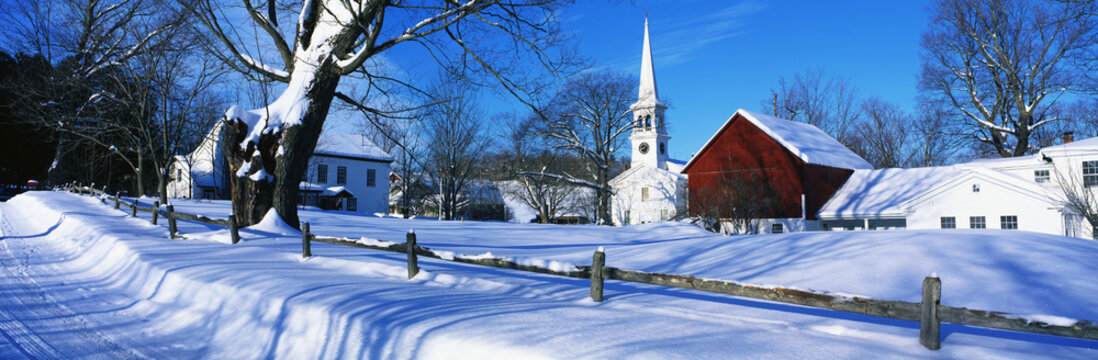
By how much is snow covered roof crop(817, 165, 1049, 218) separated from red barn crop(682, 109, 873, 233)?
0.88 metres

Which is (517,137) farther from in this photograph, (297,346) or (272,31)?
(297,346)

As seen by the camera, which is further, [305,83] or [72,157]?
[72,157]

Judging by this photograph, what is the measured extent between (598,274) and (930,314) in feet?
10.3

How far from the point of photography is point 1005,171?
1109 inches

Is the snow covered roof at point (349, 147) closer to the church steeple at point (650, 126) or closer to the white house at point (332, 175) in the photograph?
the white house at point (332, 175)

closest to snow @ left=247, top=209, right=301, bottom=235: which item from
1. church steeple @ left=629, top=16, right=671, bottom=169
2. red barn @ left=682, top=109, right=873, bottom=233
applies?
red barn @ left=682, top=109, right=873, bottom=233

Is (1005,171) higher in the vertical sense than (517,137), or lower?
lower

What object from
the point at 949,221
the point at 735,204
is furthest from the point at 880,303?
the point at 949,221

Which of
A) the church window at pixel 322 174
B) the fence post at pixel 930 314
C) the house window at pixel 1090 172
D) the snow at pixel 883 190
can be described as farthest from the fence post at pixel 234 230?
the church window at pixel 322 174

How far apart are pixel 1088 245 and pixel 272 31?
54.4 feet

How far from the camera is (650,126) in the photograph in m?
52.4

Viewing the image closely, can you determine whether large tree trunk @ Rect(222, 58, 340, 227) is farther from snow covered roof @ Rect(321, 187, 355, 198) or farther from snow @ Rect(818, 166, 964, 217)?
snow covered roof @ Rect(321, 187, 355, 198)

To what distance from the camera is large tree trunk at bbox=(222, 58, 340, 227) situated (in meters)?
12.1

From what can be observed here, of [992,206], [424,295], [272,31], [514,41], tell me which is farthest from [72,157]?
[992,206]
